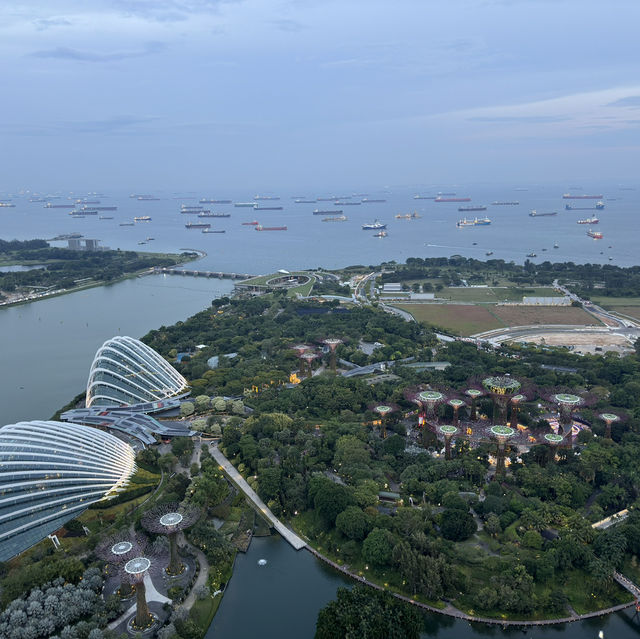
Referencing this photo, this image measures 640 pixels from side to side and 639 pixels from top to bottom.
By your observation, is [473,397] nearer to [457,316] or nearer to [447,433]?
[447,433]

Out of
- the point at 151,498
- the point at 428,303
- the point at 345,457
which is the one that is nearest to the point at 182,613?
the point at 151,498

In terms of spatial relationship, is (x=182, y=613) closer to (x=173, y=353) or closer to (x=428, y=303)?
(x=173, y=353)

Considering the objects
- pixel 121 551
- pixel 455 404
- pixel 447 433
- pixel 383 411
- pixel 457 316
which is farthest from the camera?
pixel 457 316

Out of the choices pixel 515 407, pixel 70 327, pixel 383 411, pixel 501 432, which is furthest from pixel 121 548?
pixel 70 327

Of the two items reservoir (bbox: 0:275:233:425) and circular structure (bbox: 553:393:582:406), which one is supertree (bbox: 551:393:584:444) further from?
reservoir (bbox: 0:275:233:425)

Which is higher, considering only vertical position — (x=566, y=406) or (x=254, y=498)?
(x=566, y=406)

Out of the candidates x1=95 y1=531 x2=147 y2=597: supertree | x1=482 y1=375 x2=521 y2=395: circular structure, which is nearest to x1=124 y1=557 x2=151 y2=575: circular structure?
x1=95 y1=531 x2=147 y2=597: supertree
